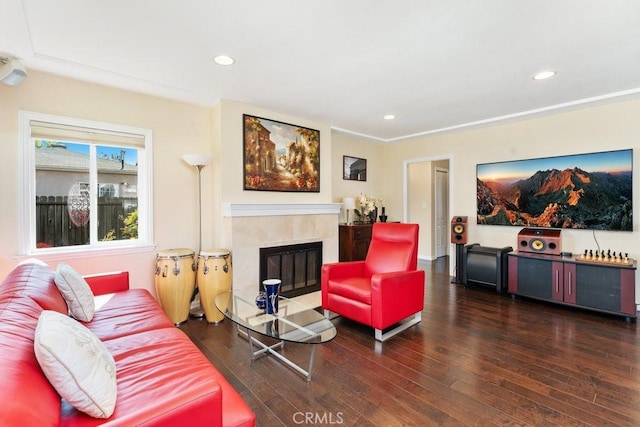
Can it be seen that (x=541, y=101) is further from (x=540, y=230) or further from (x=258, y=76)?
(x=258, y=76)

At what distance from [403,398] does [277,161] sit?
3022mm

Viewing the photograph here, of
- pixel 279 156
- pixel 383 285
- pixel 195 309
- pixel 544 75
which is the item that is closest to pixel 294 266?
pixel 195 309

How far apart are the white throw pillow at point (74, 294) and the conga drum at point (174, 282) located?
944mm

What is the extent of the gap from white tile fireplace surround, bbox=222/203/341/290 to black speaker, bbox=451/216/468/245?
1991mm

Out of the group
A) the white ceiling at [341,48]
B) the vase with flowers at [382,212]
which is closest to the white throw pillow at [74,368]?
the white ceiling at [341,48]

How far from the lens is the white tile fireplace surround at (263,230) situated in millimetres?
3525

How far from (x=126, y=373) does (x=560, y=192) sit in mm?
4993

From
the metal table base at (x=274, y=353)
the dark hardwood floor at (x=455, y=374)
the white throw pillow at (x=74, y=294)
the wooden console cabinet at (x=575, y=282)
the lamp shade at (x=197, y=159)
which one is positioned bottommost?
the dark hardwood floor at (x=455, y=374)

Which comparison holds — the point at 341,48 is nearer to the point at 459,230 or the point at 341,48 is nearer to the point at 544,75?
the point at 544,75

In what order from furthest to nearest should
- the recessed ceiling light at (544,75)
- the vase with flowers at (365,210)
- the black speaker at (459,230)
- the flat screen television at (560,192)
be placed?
the vase with flowers at (365,210) → the black speaker at (459,230) → the flat screen television at (560,192) → the recessed ceiling light at (544,75)

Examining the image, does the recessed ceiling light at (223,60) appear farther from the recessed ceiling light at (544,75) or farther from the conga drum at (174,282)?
the recessed ceiling light at (544,75)

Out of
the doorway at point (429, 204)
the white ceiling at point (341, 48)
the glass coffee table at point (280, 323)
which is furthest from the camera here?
the doorway at point (429, 204)

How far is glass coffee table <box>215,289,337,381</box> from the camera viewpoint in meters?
2.08

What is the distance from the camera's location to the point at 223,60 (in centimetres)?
264
